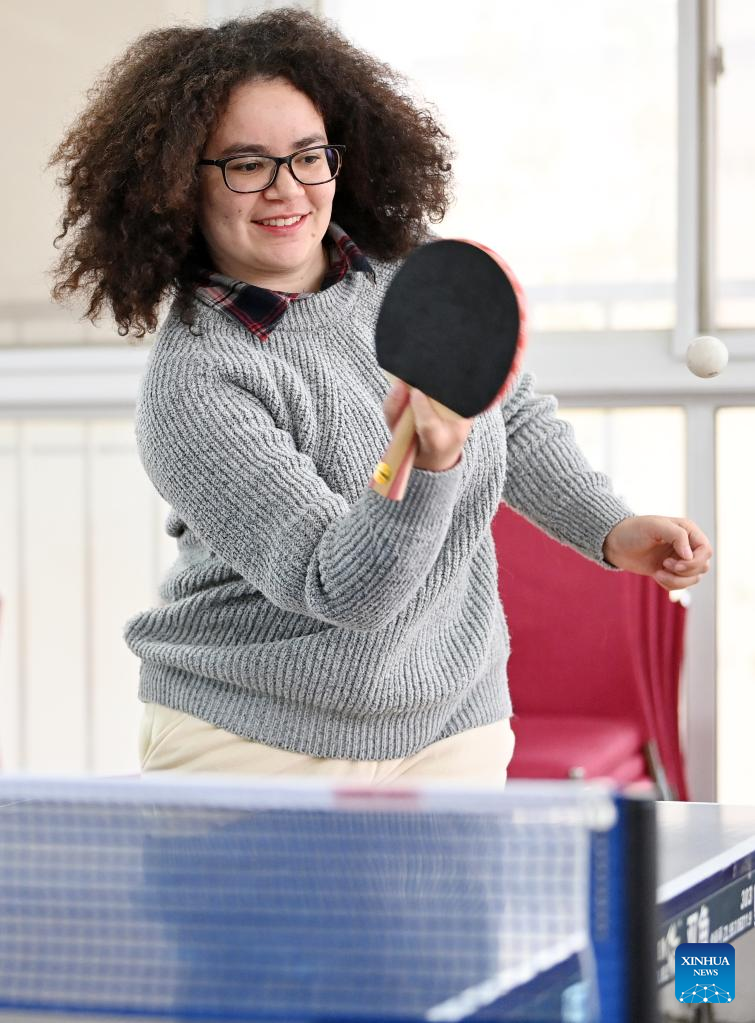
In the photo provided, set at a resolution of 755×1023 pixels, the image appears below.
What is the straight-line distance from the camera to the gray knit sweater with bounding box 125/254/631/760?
1.29m

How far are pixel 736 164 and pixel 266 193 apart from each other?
4.94 feet

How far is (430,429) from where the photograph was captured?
108cm

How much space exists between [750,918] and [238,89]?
38.8 inches

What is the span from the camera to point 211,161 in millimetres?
Result: 1470

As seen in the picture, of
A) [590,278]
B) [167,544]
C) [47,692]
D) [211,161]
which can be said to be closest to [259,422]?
[211,161]

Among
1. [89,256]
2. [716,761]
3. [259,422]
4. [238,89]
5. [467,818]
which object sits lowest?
[716,761]

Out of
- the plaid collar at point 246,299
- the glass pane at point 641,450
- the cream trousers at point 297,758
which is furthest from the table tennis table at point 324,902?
the glass pane at point 641,450

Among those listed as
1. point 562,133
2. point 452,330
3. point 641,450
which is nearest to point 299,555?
point 452,330

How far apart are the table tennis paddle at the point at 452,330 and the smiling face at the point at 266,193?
1.36 feet

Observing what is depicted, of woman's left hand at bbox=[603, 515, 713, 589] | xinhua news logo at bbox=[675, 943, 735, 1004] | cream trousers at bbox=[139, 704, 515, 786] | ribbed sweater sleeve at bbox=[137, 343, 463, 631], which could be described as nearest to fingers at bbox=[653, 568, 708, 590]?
woman's left hand at bbox=[603, 515, 713, 589]

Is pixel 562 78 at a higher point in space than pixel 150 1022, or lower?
higher

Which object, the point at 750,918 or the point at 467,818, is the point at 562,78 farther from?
the point at 467,818

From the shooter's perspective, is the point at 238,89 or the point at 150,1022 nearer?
the point at 150,1022

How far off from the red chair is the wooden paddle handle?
133cm
